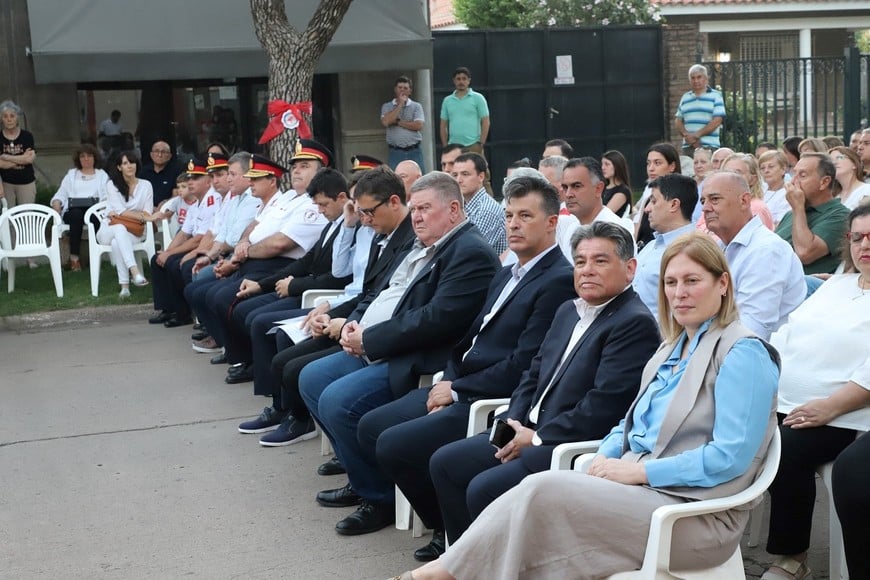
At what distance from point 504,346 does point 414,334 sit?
2.17 ft

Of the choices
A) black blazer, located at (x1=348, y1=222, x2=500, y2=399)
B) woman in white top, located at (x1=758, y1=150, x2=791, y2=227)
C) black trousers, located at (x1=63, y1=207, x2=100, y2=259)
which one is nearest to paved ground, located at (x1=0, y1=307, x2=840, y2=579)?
black blazer, located at (x1=348, y1=222, x2=500, y2=399)

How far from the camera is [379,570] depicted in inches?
196

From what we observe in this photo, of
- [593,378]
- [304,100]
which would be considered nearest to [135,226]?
[304,100]

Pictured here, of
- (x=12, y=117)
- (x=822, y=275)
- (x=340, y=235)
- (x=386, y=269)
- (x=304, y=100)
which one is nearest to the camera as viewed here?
(x=822, y=275)

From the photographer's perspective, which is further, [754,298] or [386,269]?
[386,269]

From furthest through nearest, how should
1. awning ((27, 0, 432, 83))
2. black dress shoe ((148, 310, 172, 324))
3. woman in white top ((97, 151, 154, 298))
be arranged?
awning ((27, 0, 432, 83)) < woman in white top ((97, 151, 154, 298)) < black dress shoe ((148, 310, 172, 324))

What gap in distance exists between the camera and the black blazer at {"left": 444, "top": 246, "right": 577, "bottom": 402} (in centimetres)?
487

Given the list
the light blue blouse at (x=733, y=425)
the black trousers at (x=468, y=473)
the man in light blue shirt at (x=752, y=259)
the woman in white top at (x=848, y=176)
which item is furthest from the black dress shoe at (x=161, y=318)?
the light blue blouse at (x=733, y=425)

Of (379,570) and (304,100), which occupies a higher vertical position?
(304,100)

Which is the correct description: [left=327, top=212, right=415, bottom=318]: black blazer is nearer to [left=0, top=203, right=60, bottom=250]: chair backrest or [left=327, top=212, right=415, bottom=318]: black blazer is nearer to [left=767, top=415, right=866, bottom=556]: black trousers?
[left=767, top=415, right=866, bottom=556]: black trousers

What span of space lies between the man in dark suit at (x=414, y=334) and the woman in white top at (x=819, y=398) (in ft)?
5.15

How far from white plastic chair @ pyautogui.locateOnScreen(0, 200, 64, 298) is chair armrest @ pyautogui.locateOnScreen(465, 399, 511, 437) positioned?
27.5ft

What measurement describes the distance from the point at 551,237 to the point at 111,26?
11.4 m

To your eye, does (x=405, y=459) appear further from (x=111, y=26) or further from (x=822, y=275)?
(x=111, y=26)
